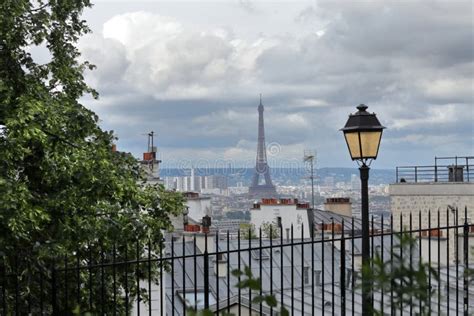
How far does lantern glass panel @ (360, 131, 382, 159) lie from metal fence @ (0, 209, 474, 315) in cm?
71

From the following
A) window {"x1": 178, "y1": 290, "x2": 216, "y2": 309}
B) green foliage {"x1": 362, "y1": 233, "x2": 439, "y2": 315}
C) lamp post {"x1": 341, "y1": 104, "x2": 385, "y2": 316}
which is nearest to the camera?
green foliage {"x1": 362, "y1": 233, "x2": 439, "y2": 315}

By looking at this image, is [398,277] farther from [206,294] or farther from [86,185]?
[86,185]

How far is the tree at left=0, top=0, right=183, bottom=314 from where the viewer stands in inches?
355

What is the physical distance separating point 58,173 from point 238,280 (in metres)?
7.33

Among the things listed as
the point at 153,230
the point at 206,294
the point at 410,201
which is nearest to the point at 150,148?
the point at 410,201

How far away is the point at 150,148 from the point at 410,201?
26.7ft

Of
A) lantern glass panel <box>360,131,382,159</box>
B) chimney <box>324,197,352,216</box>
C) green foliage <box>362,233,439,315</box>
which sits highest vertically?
lantern glass panel <box>360,131,382,159</box>

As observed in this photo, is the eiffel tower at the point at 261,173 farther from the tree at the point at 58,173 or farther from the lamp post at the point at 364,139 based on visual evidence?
the lamp post at the point at 364,139

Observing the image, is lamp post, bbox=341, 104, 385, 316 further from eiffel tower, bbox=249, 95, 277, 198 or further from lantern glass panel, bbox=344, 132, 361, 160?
eiffel tower, bbox=249, 95, 277, 198

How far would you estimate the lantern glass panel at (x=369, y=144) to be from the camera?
7.38 meters

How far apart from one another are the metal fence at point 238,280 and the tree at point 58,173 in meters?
0.12

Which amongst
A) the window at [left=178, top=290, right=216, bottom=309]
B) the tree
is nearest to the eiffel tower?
the window at [left=178, top=290, right=216, bottom=309]

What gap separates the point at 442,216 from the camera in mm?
24281

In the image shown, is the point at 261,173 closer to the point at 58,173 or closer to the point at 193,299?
the point at 193,299
